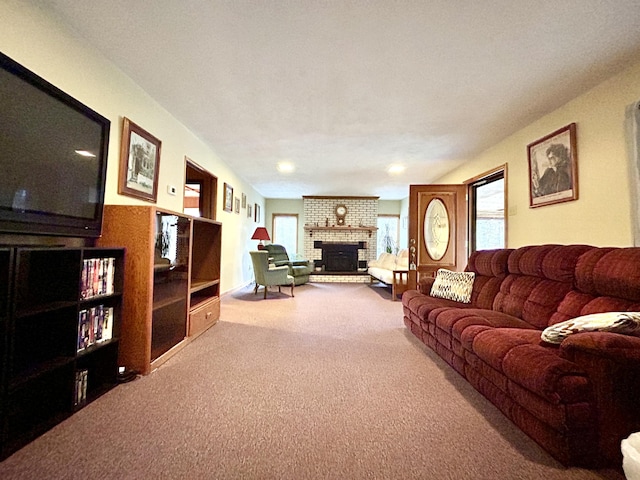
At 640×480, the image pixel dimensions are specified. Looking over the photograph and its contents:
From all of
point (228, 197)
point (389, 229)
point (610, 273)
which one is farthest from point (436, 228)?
point (389, 229)

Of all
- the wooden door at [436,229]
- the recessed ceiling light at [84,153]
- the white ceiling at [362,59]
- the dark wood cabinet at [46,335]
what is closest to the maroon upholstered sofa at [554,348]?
the white ceiling at [362,59]

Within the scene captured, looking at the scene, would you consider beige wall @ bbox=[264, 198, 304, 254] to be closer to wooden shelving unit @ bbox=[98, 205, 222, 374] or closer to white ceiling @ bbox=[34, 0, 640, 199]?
white ceiling @ bbox=[34, 0, 640, 199]

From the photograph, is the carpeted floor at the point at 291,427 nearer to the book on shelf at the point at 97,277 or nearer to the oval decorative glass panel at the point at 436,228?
the book on shelf at the point at 97,277

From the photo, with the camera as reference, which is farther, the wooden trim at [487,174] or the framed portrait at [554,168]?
the wooden trim at [487,174]

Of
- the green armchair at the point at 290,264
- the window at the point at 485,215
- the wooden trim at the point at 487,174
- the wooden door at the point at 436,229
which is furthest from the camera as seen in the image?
the green armchair at the point at 290,264

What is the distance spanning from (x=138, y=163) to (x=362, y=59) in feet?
7.11

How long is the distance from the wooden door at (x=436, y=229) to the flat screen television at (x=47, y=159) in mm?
4006

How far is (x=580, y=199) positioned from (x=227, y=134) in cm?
390

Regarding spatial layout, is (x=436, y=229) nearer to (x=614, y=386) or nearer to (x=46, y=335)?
(x=614, y=386)

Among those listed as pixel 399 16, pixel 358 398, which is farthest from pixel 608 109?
pixel 358 398

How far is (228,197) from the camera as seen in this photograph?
5227mm

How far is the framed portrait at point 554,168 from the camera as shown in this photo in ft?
8.79

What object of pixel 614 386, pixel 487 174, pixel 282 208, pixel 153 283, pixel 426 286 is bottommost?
pixel 614 386

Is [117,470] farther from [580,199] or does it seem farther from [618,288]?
[580,199]
